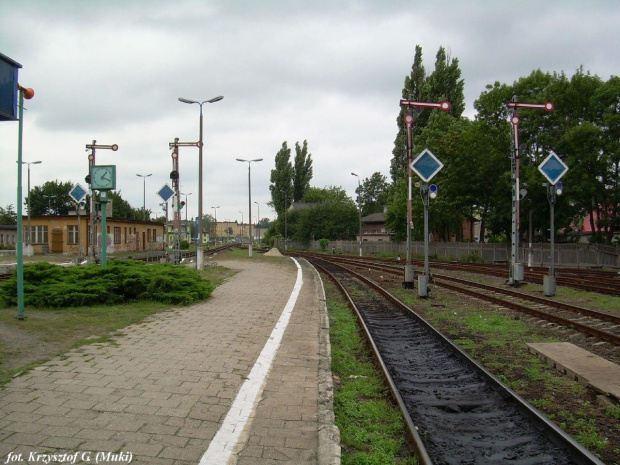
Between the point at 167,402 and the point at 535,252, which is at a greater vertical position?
the point at 535,252

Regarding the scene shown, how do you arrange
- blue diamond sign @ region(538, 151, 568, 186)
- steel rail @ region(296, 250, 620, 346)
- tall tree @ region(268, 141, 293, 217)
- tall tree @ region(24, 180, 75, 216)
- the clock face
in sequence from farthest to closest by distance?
tall tree @ region(268, 141, 293, 217) → tall tree @ region(24, 180, 75, 216) → blue diamond sign @ region(538, 151, 568, 186) → the clock face → steel rail @ region(296, 250, 620, 346)

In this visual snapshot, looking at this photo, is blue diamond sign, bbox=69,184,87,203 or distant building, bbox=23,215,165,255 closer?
blue diamond sign, bbox=69,184,87,203

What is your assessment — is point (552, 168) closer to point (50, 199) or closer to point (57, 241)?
point (57, 241)

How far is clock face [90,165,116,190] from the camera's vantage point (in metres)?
13.3

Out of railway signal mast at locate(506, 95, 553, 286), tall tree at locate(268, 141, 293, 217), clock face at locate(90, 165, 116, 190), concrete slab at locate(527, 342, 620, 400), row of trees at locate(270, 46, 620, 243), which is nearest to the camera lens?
concrete slab at locate(527, 342, 620, 400)

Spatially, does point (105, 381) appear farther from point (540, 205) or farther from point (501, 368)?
point (540, 205)

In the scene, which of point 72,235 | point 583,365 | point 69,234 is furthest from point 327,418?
point 69,234

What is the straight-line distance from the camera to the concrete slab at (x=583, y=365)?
18.5ft

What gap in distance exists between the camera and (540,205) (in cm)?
3384

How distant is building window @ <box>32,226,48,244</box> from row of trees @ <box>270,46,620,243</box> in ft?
109

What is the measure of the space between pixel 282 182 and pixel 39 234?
Result: 50236 millimetres

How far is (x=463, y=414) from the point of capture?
5.11 m

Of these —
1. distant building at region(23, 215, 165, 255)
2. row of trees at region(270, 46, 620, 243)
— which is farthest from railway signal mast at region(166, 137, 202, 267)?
distant building at region(23, 215, 165, 255)

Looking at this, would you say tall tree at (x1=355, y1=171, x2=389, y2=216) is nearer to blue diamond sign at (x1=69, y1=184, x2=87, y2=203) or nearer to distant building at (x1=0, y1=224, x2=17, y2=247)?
distant building at (x1=0, y1=224, x2=17, y2=247)
